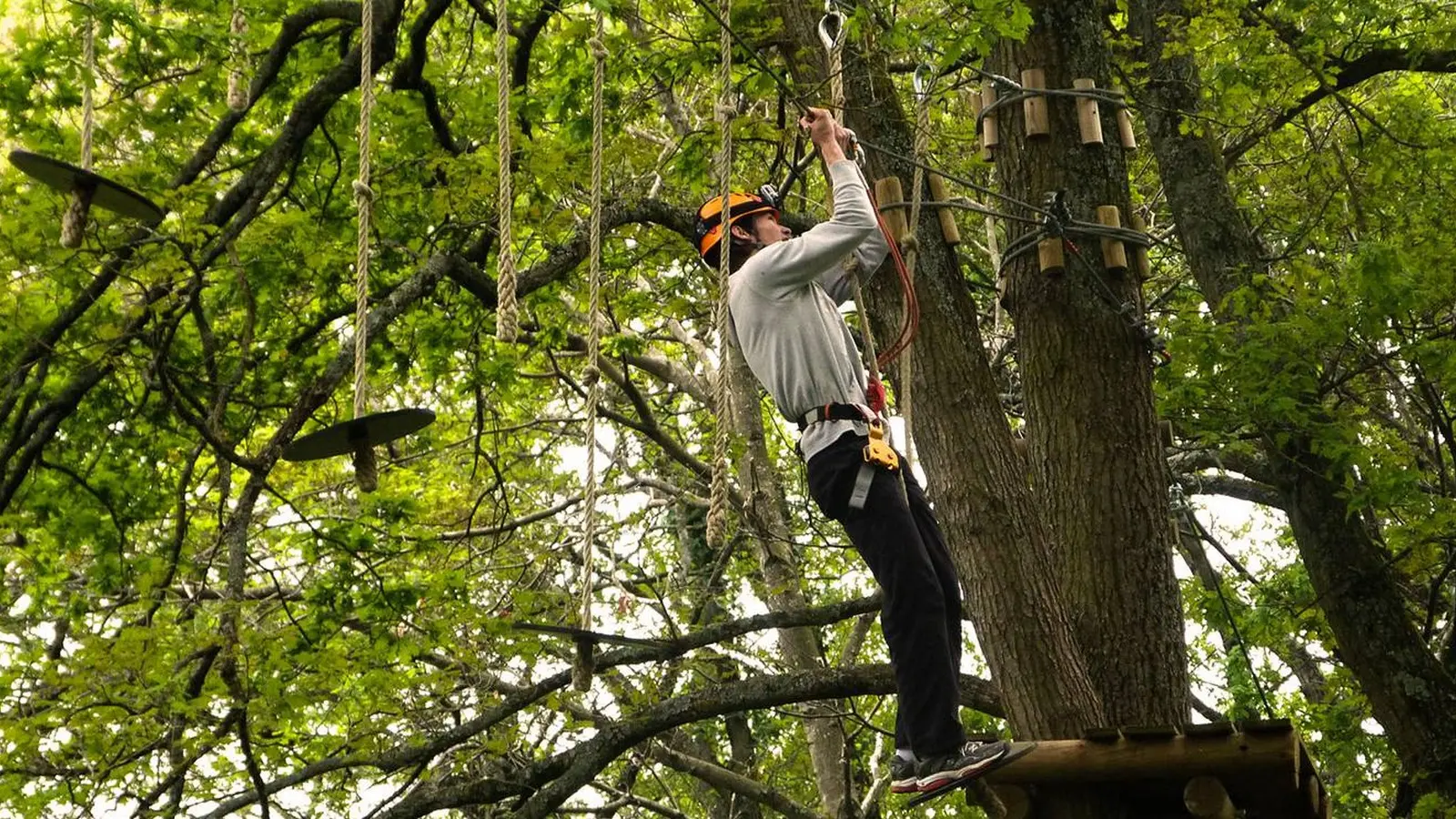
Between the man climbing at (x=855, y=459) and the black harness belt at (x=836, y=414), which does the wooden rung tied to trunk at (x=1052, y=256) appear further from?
the black harness belt at (x=836, y=414)

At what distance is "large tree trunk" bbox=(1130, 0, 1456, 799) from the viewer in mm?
6031

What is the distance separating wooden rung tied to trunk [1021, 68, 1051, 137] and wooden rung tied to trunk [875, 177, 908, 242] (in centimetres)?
70

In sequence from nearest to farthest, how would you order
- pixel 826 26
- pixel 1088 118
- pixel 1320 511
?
1. pixel 826 26
2. pixel 1088 118
3. pixel 1320 511

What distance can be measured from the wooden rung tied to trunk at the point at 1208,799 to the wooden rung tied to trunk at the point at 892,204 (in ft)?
6.35

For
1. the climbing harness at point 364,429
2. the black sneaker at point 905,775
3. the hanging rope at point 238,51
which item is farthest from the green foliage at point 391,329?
the black sneaker at point 905,775

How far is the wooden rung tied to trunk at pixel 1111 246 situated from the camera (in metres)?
5.15

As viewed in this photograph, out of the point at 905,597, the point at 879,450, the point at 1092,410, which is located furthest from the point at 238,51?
the point at 905,597

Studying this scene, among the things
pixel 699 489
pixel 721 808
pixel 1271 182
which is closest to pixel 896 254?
pixel 1271 182

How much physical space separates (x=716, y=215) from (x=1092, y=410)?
1.81m

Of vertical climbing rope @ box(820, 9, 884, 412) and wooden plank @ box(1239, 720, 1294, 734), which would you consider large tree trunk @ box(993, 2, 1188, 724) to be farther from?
vertical climbing rope @ box(820, 9, 884, 412)

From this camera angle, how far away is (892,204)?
4.87 metres

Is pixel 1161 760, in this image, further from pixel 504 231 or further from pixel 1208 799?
pixel 504 231

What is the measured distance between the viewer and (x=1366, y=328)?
612 centimetres

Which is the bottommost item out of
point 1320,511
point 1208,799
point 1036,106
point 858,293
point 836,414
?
point 1208,799
